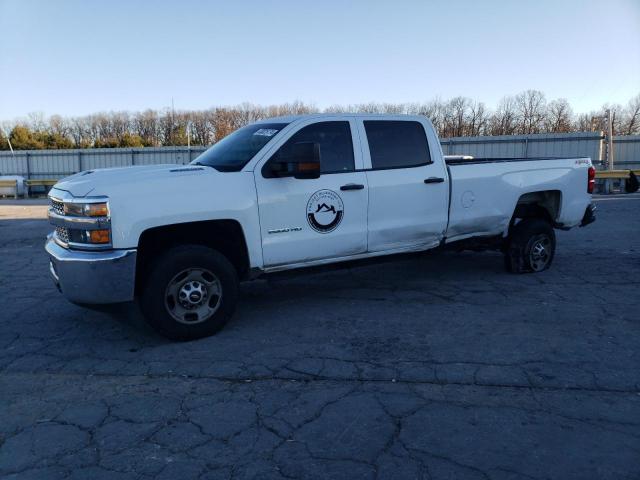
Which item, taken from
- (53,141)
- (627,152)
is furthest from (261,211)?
(53,141)

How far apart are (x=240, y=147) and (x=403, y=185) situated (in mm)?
1753

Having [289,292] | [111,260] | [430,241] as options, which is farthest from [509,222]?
[111,260]

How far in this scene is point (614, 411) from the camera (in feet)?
10.9

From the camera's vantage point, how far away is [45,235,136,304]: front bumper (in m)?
4.15

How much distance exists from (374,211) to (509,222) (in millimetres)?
2188

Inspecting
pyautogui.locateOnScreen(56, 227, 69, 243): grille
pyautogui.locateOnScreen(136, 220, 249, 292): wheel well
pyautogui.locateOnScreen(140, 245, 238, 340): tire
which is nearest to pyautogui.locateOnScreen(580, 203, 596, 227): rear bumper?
pyautogui.locateOnScreen(136, 220, 249, 292): wheel well

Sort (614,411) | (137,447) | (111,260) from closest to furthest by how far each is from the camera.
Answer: (137,447) → (614,411) → (111,260)

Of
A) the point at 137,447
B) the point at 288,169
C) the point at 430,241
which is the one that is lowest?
the point at 137,447

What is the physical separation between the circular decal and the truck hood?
1.00 metres

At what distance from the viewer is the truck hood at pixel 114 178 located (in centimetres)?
421

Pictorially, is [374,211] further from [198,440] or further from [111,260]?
[198,440]

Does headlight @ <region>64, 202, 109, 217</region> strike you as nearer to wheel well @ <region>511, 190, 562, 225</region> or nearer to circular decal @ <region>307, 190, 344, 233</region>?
circular decal @ <region>307, 190, 344, 233</region>

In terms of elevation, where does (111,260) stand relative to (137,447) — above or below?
above

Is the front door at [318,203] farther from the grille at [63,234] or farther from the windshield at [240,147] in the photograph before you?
the grille at [63,234]
